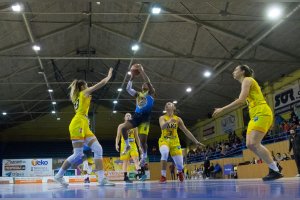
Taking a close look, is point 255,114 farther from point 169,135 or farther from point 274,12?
point 274,12

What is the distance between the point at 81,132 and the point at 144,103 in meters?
2.11

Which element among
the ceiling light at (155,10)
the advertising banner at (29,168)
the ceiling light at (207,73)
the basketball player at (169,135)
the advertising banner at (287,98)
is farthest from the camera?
the advertising banner at (29,168)

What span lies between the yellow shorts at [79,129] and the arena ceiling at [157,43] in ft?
18.9

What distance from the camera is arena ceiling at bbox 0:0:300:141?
649 inches

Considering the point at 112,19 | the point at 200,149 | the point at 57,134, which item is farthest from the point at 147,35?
the point at 57,134

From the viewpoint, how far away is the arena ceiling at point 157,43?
16.5 metres

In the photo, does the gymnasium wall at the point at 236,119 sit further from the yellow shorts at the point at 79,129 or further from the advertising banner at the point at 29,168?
the yellow shorts at the point at 79,129

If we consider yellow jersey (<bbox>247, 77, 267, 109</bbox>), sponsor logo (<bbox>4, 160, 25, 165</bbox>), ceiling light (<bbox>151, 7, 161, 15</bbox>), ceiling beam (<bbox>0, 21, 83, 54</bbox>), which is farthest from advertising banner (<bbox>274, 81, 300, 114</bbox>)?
sponsor logo (<bbox>4, 160, 25, 165</bbox>)

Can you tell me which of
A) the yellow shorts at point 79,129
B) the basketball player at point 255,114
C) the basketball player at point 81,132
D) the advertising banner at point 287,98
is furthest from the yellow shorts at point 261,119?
the advertising banner at point 287,98

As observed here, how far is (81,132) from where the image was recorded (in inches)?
241

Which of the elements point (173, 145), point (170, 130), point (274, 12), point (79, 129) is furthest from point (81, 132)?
point (274, 12)

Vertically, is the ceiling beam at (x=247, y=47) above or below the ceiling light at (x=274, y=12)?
below

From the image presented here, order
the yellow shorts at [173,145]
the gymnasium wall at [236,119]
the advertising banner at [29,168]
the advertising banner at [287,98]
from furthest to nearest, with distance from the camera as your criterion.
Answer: the advertising banner at [29,168], the gymnasium wall at [236,119], the advertising banner at [287,98], the yellow shorts at [173,145]

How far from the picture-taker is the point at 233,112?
30547 millimetres
